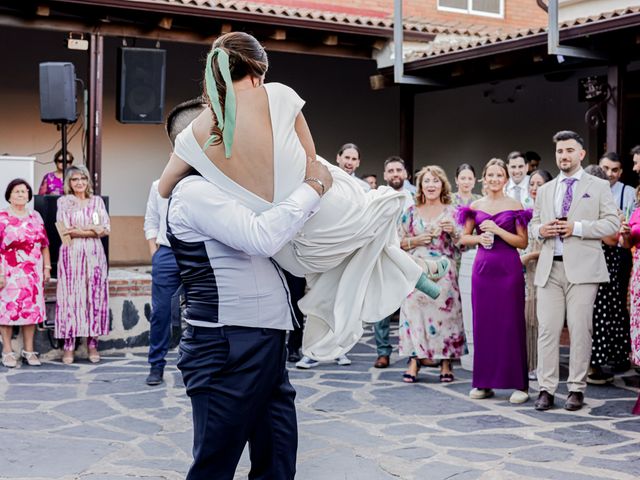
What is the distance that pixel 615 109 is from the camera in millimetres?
10109

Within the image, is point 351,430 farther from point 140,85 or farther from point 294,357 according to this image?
point 140,85

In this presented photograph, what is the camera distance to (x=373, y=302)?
3.25 m

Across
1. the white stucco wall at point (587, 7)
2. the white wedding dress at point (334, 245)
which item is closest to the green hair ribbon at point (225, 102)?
the white wedding dress at point (334, 245)

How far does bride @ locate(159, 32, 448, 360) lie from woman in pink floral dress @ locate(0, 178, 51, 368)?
604 centimetres

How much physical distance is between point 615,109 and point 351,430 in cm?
574

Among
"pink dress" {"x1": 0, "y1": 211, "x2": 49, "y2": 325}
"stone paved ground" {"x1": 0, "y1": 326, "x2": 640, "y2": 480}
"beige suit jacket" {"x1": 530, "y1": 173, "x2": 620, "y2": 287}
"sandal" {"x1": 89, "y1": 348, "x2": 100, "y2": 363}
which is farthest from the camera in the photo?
"sandal" {"x1": 89, "y1": 348, "x2": 100, "y2": 363}

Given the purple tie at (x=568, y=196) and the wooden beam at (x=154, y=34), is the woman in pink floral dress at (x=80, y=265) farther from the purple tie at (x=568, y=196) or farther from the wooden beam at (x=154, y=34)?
the purple tie at (x=568, y=196)

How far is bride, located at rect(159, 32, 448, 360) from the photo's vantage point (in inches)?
115

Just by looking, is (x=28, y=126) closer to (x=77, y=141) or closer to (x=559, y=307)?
(x=77, y=141)

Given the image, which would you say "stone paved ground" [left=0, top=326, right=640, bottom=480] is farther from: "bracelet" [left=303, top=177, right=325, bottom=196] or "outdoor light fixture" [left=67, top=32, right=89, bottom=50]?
"outdoor light fixture" [left=67, top=32, right=89, bottom=50]

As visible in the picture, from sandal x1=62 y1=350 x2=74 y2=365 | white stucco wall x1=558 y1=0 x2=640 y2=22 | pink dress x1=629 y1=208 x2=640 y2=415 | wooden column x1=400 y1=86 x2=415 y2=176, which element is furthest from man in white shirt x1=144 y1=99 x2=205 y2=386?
white stucco wall x1=558 y1=0 x2=640 y2=22

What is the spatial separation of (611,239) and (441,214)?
1.50m

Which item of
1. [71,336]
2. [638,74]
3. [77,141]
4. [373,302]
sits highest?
[638,74]

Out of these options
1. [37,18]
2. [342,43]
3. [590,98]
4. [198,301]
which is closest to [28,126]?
[37,18]
